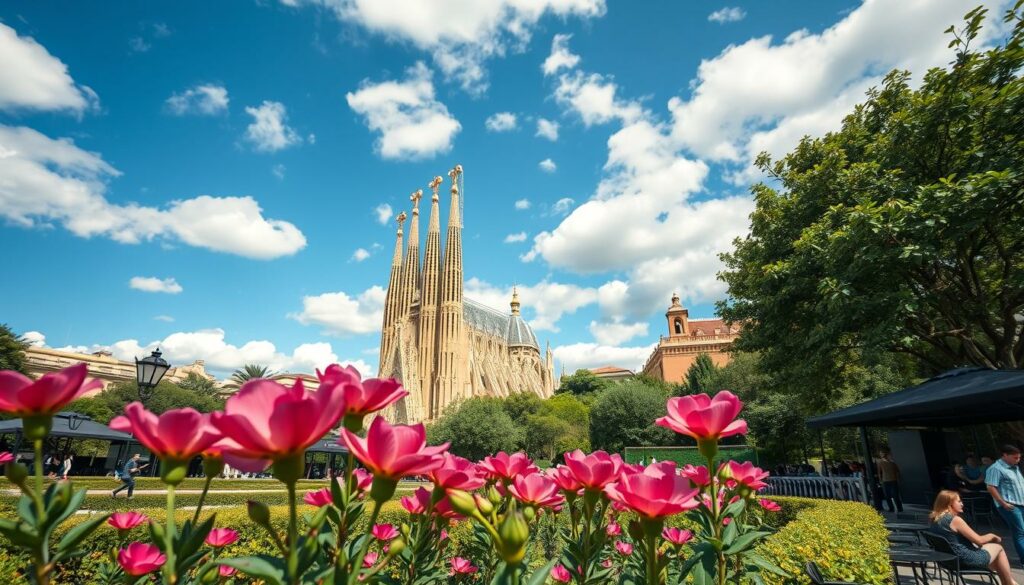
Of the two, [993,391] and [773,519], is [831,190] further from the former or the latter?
[773,519]

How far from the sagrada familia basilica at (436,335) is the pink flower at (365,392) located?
46673mm

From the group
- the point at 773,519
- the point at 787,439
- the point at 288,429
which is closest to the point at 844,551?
the point at 288,429

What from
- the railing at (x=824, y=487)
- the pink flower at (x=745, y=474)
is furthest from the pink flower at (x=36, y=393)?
the railing at (x=824, y=487)

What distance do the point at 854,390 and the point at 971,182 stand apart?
1837 centimetres

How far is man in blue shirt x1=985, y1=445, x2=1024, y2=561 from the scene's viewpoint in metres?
5.94

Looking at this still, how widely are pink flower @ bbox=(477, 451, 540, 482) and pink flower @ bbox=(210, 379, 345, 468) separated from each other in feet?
3.66

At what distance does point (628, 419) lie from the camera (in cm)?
3312

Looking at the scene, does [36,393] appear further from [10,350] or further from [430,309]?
[430,309]

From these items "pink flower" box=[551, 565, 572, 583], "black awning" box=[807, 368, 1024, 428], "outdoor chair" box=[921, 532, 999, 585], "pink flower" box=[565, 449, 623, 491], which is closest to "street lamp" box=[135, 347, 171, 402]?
"pink flower" box=[551, 565, 572, 583]

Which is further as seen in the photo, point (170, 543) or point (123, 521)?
point (123, 521)

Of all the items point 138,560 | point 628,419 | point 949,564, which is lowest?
point 949,564

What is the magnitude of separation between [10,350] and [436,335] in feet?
116

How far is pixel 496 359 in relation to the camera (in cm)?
6494

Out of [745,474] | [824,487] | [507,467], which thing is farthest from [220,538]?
[824,487]
